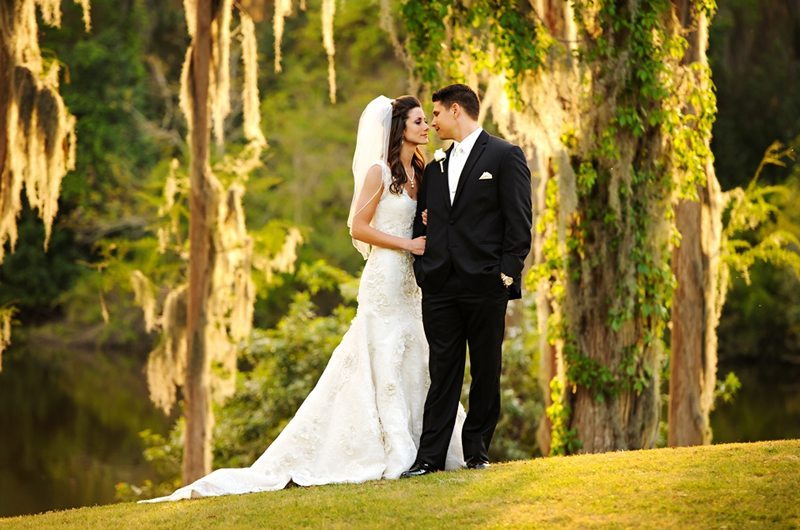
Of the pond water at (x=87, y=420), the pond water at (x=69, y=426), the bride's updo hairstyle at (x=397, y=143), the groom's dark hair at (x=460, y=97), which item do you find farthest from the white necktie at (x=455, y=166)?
the pond water at (x=69, y=426)

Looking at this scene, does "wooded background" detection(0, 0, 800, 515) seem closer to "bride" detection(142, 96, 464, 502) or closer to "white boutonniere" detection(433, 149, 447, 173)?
"bride" detection(142, 96, 464, 502)

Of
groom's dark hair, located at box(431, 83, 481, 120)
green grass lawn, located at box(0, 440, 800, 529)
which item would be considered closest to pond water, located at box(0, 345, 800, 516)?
green grass lawn, located at box(0, 440, 800, 529)

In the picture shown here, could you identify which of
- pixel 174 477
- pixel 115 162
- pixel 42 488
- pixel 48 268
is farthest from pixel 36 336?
pixel 174 477

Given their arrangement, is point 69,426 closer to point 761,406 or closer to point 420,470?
point 761,406

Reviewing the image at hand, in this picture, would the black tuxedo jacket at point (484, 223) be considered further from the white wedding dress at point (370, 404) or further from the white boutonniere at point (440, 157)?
the white wedding dress at point (370, 404)

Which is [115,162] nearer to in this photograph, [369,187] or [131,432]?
[131,432]

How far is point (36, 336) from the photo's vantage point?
29.9 m

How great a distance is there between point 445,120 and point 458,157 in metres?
0.22

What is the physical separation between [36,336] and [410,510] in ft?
87.7

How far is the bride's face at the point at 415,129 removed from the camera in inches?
245

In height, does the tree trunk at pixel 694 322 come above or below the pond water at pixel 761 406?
above

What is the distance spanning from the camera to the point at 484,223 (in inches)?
224

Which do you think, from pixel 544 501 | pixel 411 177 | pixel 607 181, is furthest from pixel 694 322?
pixel 544 501

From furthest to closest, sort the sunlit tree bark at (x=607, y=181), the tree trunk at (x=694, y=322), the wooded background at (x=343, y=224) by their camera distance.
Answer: the tree trunk at (x=694, y=322) → the wooded background at (x=343, y=224) → the sunlit tree bark at (x=607, y=181)
